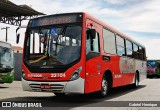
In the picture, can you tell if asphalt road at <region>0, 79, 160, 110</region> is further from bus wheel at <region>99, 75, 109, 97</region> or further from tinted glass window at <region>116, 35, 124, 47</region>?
tinted glass window at <region>116, 35, 124, 47</region>

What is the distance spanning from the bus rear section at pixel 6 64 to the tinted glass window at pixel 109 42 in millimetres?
6756

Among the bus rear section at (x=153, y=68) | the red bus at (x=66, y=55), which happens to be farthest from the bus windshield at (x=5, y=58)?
the bus rear section at (x=153, y=68)

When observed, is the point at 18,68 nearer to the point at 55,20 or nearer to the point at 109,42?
the point at 109,42

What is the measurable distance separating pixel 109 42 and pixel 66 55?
10.4ft

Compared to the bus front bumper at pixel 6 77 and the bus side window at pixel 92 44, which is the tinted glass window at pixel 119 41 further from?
the bus front bumper at pixel 6 77

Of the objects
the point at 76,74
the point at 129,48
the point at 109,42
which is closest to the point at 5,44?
the point at 129,48

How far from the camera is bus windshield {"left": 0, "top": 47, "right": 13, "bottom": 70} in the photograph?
1733 centimetres

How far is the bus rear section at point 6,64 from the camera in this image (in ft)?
56.3

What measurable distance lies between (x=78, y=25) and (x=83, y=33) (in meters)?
0.34

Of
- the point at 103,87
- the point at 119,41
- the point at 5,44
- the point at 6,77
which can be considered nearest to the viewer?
the point at 103,87

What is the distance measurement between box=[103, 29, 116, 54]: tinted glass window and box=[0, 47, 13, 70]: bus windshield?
22.2ft

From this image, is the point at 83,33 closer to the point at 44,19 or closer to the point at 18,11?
the point at 44,19

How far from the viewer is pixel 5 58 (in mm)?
17750

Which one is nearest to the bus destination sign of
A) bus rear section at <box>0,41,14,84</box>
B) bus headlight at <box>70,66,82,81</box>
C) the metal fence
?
bus headlight at <box>70,66,82,81</box>
